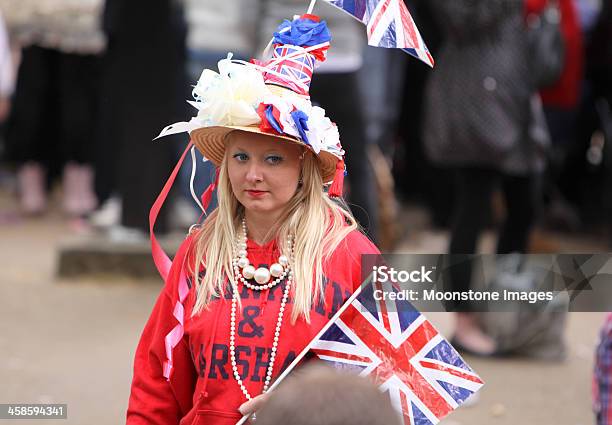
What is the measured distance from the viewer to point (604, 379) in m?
2.68

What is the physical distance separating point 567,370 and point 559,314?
0.26 meters

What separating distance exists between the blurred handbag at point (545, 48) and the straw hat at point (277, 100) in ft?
8.31

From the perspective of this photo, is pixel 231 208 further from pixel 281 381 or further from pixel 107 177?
pixel 107 177

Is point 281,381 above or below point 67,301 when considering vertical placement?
above

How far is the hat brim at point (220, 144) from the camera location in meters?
2.91

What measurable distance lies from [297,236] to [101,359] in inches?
101

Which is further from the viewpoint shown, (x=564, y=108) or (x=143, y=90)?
(x=564, y=108)

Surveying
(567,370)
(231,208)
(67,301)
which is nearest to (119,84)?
(67,301)

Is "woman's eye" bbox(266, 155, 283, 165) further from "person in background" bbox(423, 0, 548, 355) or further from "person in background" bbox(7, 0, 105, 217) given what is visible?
"person in background" bbox(7, 0, 105, 217)

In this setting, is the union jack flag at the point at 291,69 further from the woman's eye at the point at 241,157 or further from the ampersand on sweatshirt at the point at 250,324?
the ampersand on sweatshirt at the point at 250,324

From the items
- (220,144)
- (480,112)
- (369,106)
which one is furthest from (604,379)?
(369,106)

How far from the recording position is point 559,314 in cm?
541

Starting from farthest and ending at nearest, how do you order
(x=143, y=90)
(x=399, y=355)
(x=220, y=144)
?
(x=143, y=90), (x=220, y=144), (x=399, y=355)

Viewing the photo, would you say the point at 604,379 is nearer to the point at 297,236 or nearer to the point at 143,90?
the point at 297,236
